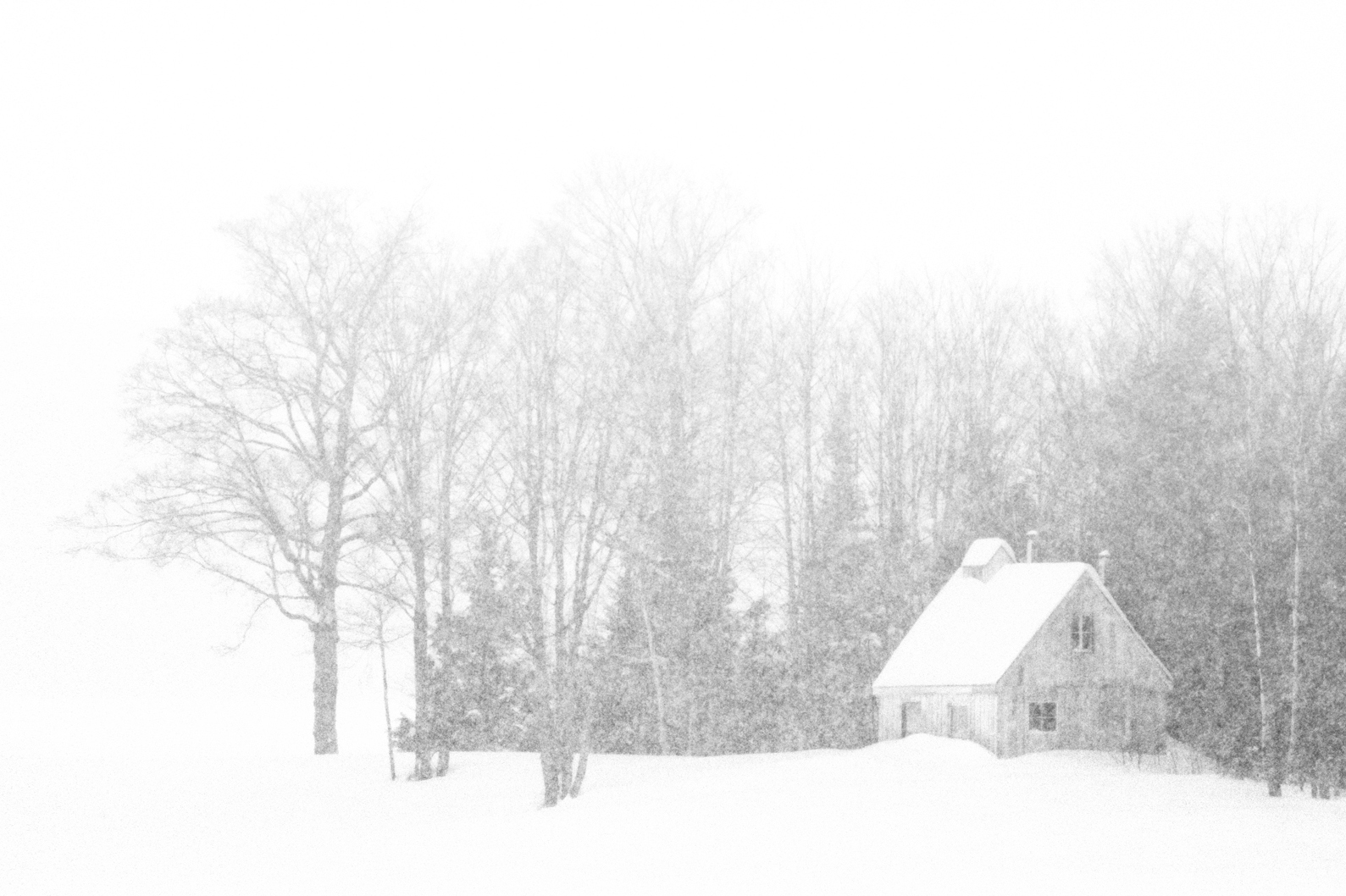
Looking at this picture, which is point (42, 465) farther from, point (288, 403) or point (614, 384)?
point (614, 384)

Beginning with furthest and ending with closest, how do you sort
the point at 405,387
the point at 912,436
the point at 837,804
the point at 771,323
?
the point at 912,436 < the point at 771,323 < the point at 405,387 < the point at 837,804

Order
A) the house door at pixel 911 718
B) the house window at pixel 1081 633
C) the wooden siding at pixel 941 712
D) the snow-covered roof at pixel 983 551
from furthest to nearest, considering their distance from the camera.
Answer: the snow-covered roof at pixel 983 551, the house window at pixel 1081 633, the house door at pixel 911 718, the wooden siding at pixel 941 712

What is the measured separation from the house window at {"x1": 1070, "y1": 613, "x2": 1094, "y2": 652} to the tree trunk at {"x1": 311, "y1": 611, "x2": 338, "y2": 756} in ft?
60.0

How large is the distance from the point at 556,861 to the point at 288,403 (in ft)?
46.6

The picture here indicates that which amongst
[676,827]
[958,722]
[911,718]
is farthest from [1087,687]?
[676,827]

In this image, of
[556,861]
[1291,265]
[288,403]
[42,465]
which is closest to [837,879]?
[556,861]

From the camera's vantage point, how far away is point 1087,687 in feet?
120

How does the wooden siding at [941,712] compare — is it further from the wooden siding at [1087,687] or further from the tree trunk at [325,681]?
the tree trunk at [325,681]

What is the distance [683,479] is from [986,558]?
361 inches

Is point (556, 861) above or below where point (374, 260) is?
below

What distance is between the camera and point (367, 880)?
794 inches

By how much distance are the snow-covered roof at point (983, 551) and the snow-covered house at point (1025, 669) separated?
5cm

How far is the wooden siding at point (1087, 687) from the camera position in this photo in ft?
115

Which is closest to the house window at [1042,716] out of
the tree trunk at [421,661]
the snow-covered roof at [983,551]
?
the snow-covered roof at [983,551]
